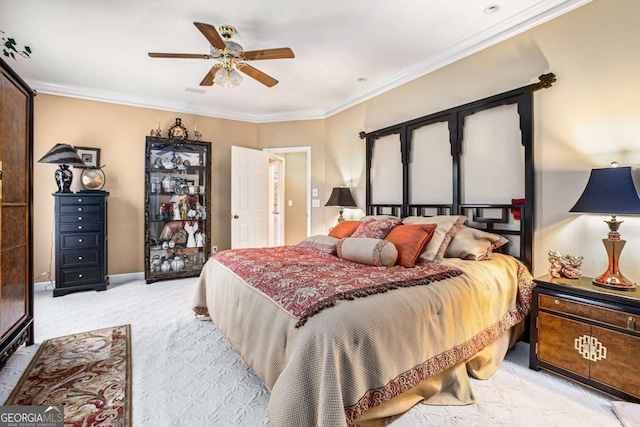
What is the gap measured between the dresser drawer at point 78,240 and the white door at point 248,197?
1767 mm

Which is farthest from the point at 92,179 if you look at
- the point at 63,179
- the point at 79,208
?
the point at 79,208

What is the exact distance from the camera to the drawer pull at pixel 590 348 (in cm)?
176

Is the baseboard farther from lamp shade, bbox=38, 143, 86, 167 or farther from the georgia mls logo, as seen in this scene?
the georgia mls logo

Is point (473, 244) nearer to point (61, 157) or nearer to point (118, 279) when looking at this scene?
point (61, 157)

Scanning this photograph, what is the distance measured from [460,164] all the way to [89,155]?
4807mm

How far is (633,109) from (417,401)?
7.73 feet

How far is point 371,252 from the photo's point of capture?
2.24 meters

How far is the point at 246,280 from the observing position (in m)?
1.98

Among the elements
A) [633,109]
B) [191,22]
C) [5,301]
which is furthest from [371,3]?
[5,301]

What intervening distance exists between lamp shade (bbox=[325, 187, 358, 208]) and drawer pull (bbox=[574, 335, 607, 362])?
276 centimetres

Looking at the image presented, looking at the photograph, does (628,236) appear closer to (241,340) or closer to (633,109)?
(633,109)

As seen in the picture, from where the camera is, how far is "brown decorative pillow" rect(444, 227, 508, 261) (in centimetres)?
234

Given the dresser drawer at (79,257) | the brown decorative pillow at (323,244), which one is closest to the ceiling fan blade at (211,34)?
the brown decorative pillow at (323,244)

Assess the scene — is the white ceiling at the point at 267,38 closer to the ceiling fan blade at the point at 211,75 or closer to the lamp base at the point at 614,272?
the ceiling fan blade at the point at 211,75
